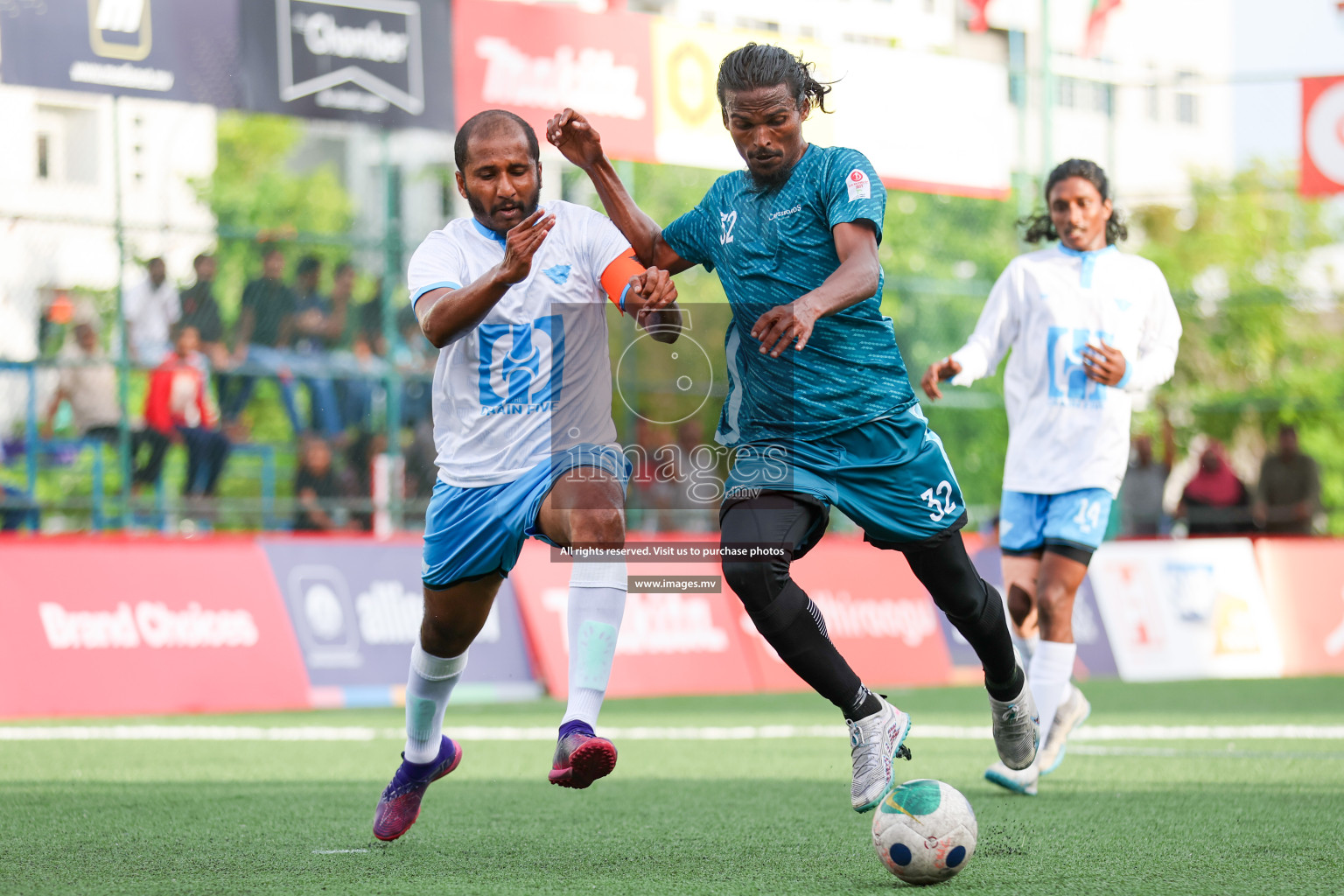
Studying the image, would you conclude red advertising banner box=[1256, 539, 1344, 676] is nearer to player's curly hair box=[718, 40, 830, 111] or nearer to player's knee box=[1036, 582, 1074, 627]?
player's knee box=[1036, 582, 1074, 627]

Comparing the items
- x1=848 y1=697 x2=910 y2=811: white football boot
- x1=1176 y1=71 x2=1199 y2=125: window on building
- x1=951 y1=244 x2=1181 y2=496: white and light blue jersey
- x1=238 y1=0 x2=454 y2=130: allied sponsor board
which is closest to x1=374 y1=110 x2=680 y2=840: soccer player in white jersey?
x1=848 y1=697 x2=910 y2=811: white football boot

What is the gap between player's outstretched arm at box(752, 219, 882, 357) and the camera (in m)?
4.35

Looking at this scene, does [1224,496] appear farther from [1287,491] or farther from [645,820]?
[645,820]

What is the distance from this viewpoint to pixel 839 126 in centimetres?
1515

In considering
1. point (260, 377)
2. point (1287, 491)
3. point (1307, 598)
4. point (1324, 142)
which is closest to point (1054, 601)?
point (260, 377)

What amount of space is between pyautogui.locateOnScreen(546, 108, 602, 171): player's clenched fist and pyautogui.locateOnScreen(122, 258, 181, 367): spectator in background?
800 centimetres

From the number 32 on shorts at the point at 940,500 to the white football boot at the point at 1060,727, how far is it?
6.89ft

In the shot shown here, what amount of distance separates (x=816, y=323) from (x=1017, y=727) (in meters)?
1.60

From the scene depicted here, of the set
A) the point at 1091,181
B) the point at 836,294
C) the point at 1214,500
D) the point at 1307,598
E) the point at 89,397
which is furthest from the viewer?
the point at 1214,500

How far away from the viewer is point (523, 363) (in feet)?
17.2

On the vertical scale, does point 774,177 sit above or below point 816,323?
above

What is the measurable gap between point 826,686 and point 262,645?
7175 millimetres

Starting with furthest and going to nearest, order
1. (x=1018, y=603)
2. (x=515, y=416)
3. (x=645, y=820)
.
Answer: (x=1018, y=603), (x=645, y=820), (x=515, y=416)

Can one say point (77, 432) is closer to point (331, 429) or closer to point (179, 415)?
point (179, 415)
